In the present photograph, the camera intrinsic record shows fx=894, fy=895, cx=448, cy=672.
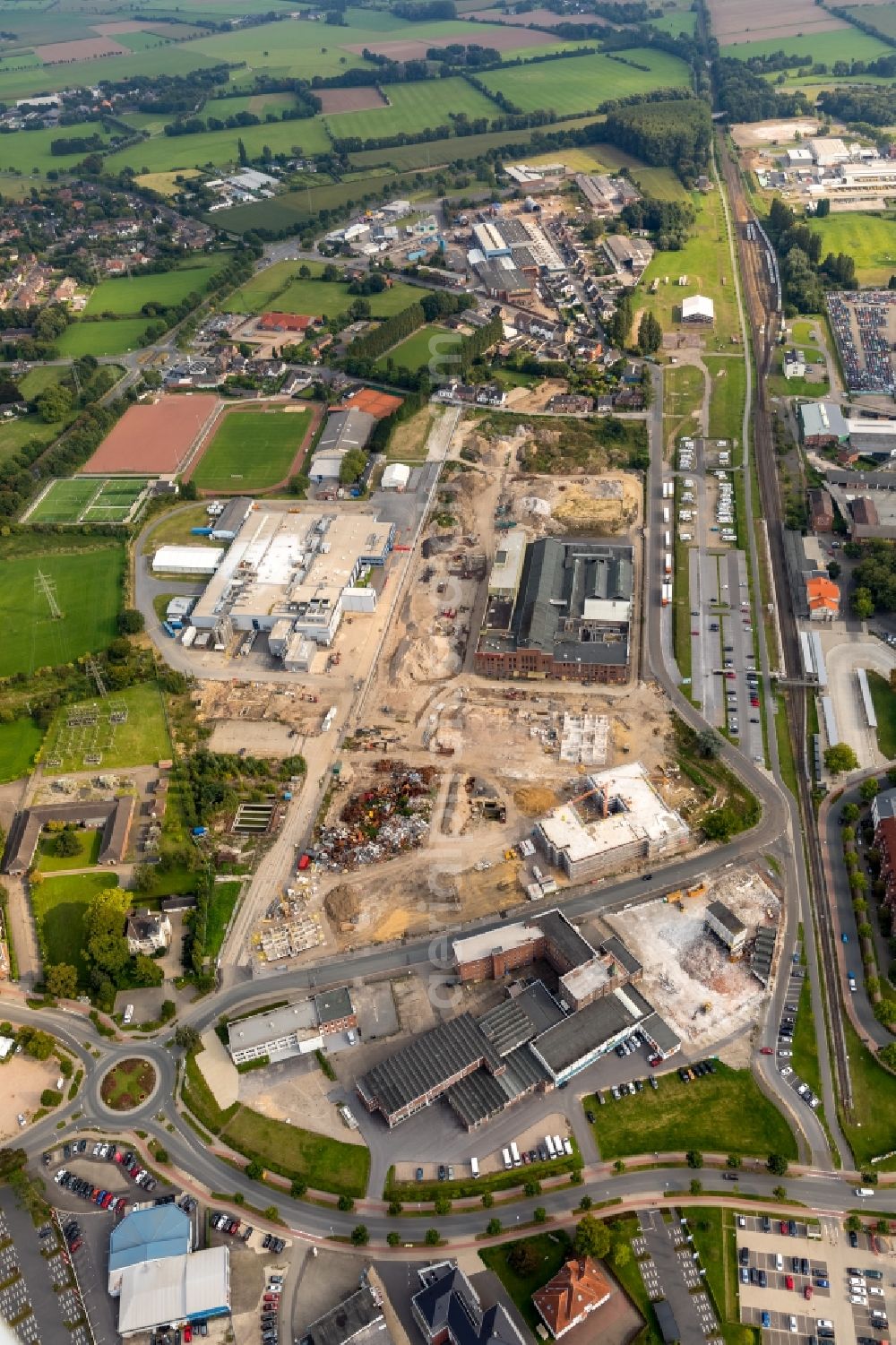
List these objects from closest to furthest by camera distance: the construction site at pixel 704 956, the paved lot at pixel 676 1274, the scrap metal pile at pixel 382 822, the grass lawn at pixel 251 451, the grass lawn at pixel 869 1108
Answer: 1. the paved lot at pixel 676 1274
2. the grass lawn at pixel 869 1108
3. the construction site at pixel 704 956
4. the scrap metal pile at pixel 382 822
5. the grass lawn at pixel 251 451

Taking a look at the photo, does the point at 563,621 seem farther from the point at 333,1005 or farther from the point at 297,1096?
the point at 297,1096

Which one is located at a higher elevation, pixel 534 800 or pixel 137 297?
pixel 137 297

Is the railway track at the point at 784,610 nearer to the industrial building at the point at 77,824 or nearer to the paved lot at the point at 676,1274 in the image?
the paved lot at the point at 676,1274

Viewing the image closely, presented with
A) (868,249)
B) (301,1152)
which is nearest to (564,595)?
(301,1152)

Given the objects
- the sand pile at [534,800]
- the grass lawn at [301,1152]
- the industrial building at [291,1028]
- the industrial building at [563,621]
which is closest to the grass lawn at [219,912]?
the industrial building at [291,1028]

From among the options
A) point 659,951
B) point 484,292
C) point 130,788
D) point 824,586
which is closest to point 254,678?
point 130,788

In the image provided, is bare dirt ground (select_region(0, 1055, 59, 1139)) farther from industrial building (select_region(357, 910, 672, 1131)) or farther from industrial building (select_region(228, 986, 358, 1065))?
industrial building (select_region(357, 910, 672, 1131))

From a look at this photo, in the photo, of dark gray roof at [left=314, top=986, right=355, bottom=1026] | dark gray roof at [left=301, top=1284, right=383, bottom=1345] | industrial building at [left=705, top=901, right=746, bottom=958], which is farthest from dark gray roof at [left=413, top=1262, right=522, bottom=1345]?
industrial building at [left=705, top=901, right=746, bottom=958]
